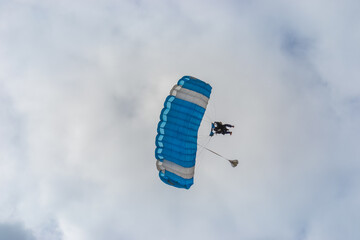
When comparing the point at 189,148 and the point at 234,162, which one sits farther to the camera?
the point at 234,162

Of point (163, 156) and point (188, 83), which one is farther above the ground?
point (188, 83)

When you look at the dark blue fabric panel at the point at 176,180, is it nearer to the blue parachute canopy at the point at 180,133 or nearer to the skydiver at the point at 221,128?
the blue parachute canopy at the point at 180,133

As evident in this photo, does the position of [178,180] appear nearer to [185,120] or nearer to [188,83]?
[185,120]

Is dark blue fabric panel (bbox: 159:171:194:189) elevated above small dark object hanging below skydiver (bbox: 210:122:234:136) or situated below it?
below

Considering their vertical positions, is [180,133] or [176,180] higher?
[180,133]

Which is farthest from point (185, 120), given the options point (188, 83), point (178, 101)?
A: point (188, 83)

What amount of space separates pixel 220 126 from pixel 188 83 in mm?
5451

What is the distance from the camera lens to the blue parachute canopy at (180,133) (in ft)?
86.9

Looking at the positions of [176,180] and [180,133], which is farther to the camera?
[176,180]

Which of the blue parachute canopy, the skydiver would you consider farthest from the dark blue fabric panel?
the skydiver

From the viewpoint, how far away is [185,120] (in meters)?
26.5

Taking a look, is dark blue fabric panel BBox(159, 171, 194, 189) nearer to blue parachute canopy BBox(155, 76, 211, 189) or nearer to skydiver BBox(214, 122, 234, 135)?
blue parachute canopy BBox(155, 76, 211, 189)

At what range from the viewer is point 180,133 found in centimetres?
2636

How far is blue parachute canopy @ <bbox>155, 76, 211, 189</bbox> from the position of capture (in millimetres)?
26484
